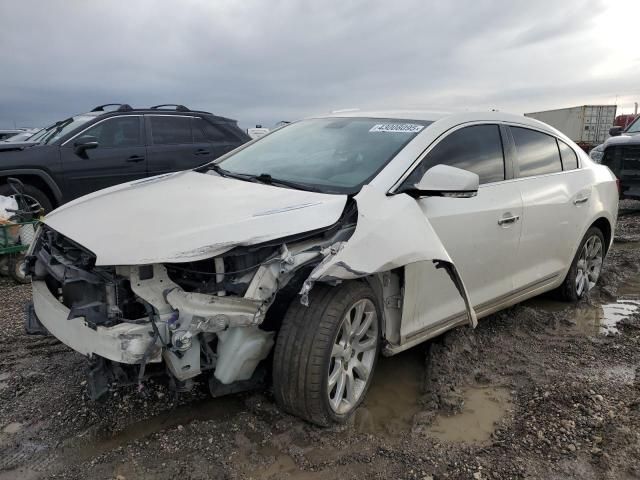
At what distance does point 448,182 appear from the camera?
114 inches

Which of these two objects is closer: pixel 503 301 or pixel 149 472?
pixel 149 472

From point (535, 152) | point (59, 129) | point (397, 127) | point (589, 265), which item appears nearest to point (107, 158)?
point (59, 129)

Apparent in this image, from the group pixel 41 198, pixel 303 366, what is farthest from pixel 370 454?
pixel 41 198

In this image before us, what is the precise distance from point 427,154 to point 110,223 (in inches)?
72.8

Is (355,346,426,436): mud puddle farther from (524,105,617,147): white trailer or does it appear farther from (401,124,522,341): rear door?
(524,105,617,147): white trailer

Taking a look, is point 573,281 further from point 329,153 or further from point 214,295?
point 214,295

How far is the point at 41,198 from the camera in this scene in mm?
6832

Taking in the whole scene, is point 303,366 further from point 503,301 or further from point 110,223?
point 503,301

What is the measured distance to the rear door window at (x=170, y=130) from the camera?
7.97 m

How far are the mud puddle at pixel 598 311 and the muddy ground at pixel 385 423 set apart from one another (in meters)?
0.38

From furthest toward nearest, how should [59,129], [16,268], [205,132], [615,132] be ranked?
1. [615,132]
2. [205,132]
3. [59,129]
4. [16,268]

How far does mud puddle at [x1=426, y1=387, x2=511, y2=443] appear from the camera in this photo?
2.85 m

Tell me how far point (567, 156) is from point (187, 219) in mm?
3423

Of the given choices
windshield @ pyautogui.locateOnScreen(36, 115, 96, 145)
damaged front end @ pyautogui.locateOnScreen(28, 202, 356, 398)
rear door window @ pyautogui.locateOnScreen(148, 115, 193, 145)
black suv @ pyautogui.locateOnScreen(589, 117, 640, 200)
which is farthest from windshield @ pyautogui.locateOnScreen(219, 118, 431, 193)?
black suv @ pyautogui.locateOnScreen(589, 117, 640, 200)
